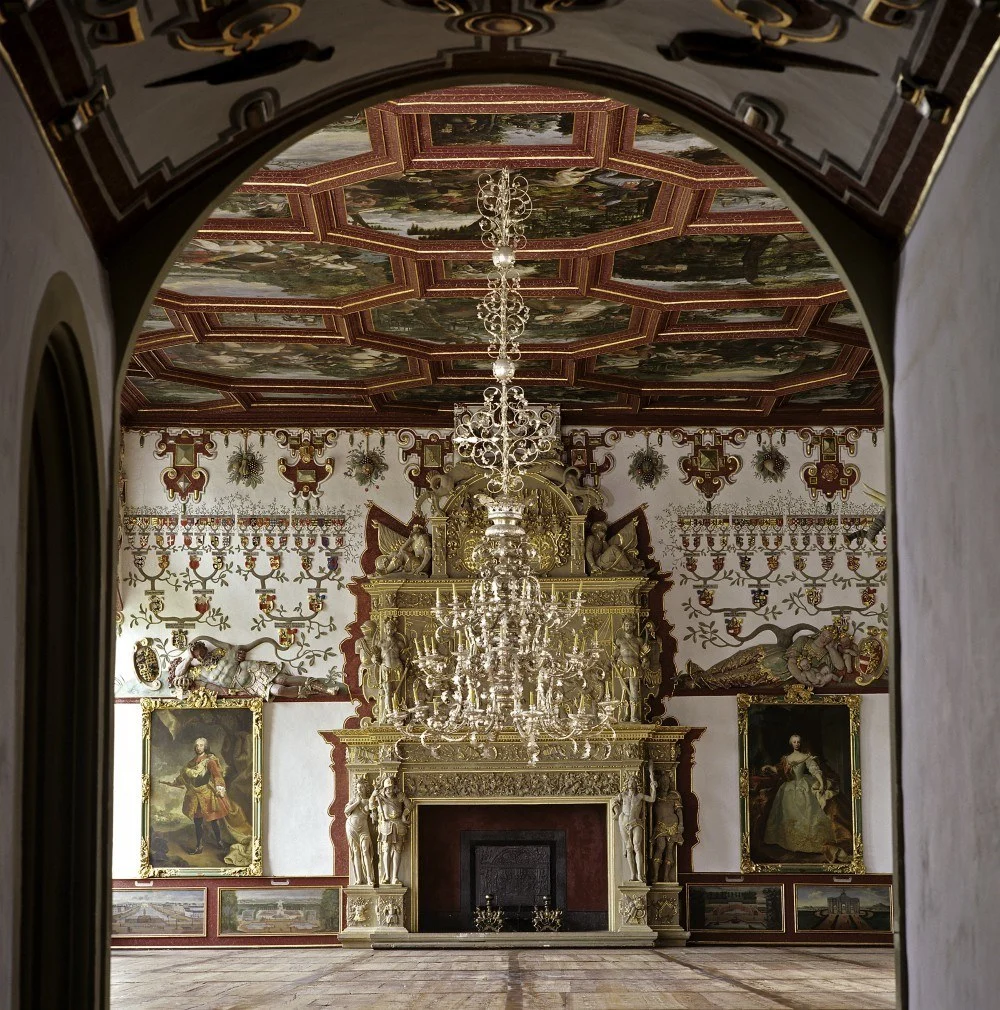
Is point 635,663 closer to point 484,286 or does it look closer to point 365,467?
point 365,467

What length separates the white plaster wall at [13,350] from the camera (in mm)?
4246

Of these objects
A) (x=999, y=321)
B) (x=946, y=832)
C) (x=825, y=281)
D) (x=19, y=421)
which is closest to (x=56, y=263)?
(x=19, y=421)

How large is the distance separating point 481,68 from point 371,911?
36.4 ft

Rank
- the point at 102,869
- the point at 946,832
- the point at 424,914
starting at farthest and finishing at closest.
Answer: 1. the point at 424,914
2. the point at 102,869
3. the point at 946,832

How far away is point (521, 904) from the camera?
1572 cm

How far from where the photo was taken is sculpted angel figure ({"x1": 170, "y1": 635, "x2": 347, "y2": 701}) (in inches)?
632

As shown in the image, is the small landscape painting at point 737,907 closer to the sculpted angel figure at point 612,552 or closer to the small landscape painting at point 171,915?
the sculpted angel figure at point 612,552

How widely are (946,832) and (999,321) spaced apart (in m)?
1.72

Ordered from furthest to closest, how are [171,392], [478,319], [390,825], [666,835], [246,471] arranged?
[246,471]
[171,392]
[666,835]
[390,825]
[478,319]

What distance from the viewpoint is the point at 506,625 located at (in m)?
12.1

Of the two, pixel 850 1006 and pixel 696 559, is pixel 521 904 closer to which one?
pixel 696 559

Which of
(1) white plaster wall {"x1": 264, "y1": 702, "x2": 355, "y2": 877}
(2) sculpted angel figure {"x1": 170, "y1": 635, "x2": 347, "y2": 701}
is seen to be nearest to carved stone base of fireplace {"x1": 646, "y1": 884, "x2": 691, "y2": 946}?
(1) white plaster wall {"x1": 264, "y1": 702, "x2": 355, "y2": 877}

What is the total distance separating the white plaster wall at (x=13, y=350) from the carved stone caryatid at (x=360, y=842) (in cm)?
1105

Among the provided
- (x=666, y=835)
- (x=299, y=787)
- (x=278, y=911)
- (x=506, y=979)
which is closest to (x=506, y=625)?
(x=506, y=979)
